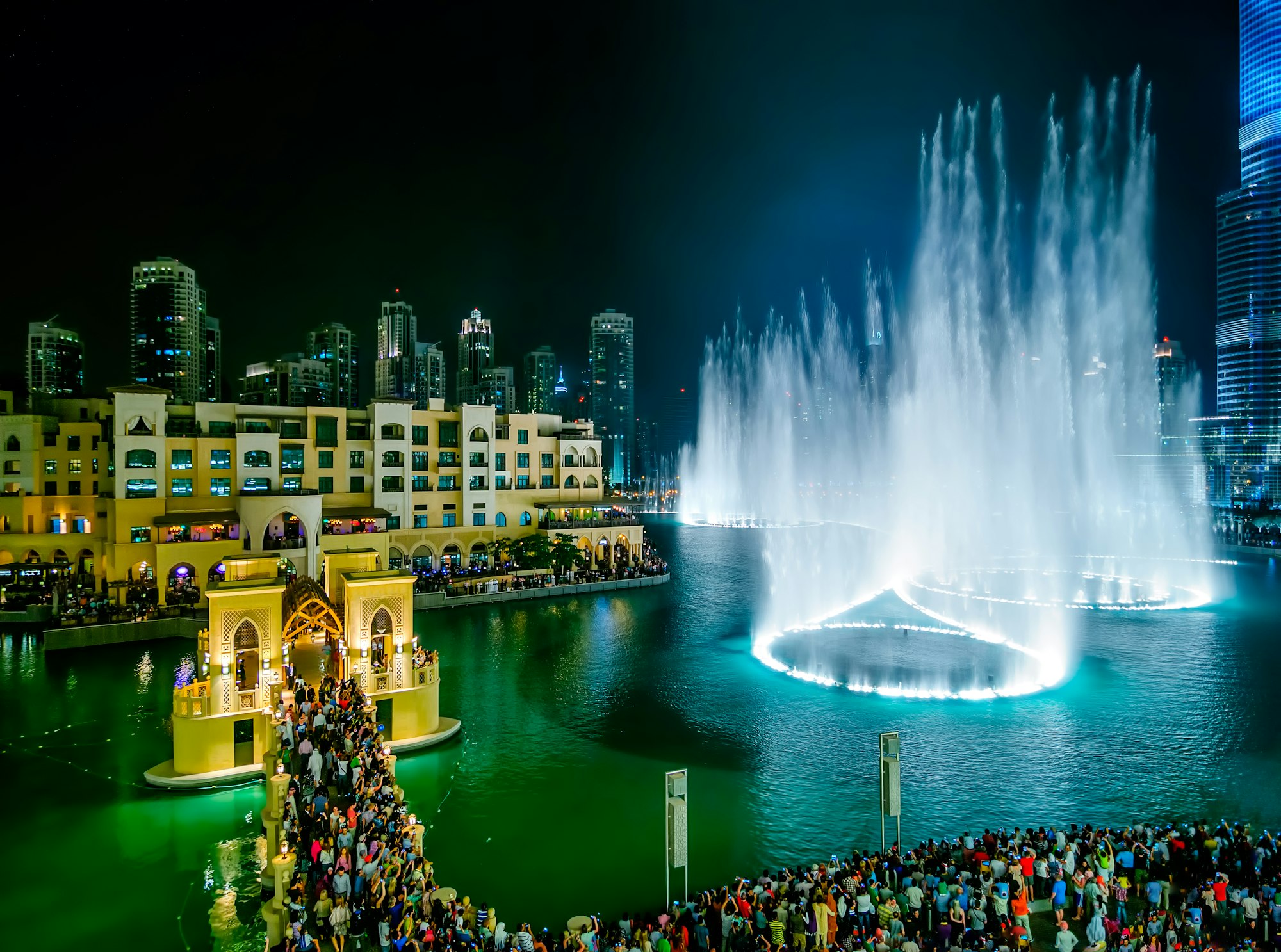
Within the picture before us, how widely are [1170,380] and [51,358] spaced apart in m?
167

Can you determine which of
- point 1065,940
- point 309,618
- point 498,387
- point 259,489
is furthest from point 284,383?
point 1065,940

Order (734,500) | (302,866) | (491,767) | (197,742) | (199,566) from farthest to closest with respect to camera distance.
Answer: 1. (734,500)
2. (199,566)
3. (491,767)
4. (197,742)
5. (302,866)

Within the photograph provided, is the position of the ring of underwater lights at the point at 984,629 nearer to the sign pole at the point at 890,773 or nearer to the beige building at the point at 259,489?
the sign pole at the point at 890,773

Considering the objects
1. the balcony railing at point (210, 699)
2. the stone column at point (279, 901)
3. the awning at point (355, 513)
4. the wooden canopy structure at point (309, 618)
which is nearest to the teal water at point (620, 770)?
the stone column at point (279, 901)

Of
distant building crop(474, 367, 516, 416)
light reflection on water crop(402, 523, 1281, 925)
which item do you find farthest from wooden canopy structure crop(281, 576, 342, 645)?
distant building crop(474, 367, 516, 416)

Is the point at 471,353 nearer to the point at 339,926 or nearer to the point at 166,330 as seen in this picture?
the point at 166,330

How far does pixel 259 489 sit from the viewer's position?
1736 inches

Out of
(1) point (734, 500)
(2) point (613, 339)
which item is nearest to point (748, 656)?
(1) point (734, 500)

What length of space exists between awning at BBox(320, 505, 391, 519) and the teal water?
1445cm

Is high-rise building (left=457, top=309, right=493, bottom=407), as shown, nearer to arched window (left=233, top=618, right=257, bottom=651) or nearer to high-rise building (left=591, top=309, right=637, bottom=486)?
high-rise building (left=591, top=309, right=637, bottom=486)

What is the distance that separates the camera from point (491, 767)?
765 inches

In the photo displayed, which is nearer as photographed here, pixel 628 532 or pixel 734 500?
pixel 628 532

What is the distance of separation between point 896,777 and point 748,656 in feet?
57.1

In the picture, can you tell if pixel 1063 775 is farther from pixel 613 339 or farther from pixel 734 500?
pixel 613 339
